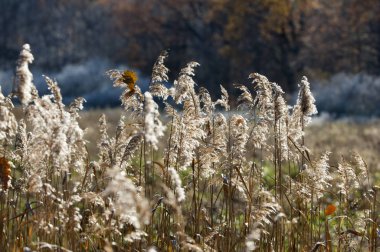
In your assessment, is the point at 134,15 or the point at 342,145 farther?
the point at 134,15

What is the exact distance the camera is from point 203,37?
42719 mm

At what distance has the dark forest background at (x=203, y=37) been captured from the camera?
35844 millimetres

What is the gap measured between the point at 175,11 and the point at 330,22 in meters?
10.4

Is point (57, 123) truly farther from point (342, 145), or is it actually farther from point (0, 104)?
point (342, 145)

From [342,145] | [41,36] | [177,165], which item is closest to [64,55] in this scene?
[41,36]

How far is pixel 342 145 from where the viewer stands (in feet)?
55.8

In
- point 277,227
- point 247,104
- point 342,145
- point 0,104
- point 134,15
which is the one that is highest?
point 134,15

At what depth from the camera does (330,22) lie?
36594 mm

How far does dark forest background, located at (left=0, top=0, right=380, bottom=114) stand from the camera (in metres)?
35.8

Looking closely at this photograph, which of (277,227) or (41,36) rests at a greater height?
(41,36)

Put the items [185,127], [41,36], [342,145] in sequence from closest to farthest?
[185,127] < [342,145] < [41,36]

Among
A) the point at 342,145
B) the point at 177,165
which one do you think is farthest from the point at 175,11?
the point at 177,165

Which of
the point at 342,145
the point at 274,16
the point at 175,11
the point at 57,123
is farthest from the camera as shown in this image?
the point at 175,11

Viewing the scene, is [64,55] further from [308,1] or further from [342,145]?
[342,145]
